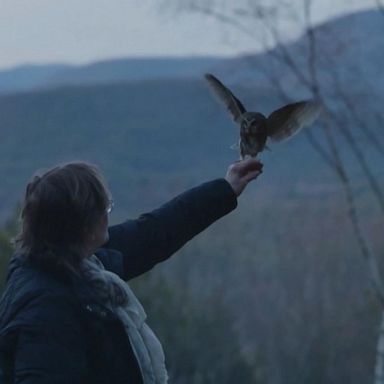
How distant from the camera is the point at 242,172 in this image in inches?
136

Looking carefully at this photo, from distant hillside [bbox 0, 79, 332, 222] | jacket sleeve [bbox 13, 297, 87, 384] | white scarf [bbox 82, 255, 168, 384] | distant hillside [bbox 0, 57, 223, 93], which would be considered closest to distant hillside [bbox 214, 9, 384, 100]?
white scarf [bbox 82, 255, 168, 384]

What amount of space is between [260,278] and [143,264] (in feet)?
85.9

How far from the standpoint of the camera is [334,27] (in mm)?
16344

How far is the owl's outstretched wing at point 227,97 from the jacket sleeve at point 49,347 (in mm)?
618

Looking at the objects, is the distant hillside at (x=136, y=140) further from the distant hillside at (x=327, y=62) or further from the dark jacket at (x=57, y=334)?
the dark jacket at (x=57, y=334)

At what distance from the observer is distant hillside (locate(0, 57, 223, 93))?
35781 mm

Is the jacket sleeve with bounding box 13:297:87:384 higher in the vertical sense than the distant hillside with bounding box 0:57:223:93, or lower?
higher

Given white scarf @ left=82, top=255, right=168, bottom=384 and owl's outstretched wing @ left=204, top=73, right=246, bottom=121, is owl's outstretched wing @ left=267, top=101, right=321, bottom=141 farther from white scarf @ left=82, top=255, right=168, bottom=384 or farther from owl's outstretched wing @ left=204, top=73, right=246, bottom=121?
white scarf @ left=82, top=255, right=168, bottom=384

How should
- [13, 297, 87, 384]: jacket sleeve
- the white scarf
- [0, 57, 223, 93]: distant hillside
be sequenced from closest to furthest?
[13, 297, 87, 384]: jacket sleeve < the white scarf < [0, 57, 223, 93]: distant hillside

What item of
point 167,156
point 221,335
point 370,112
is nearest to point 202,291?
point 221,335

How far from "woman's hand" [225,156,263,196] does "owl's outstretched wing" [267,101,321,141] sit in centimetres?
17

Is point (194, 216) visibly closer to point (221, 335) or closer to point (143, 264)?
point (143, 264)

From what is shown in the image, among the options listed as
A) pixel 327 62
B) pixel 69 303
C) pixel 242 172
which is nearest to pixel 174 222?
pixel 242 172

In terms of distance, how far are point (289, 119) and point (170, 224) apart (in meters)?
0.48
